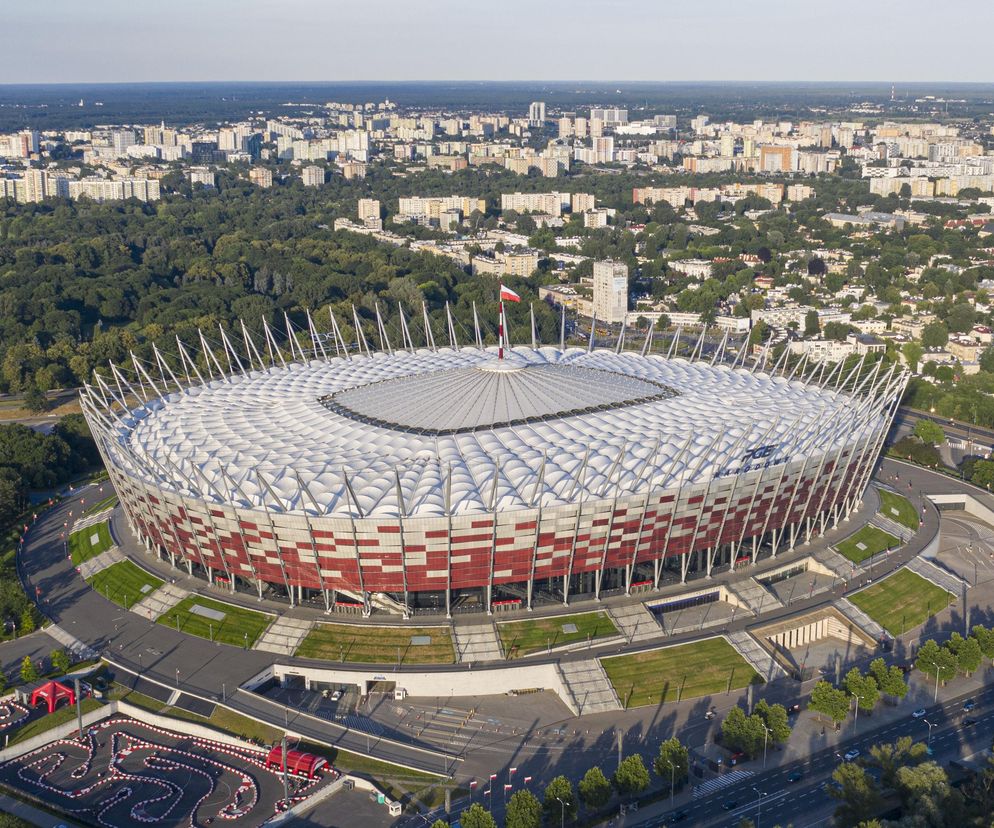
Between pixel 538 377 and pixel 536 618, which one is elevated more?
pixel 538 377

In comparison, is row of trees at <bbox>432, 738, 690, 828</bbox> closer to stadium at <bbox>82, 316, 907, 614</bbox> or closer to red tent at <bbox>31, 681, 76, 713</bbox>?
stadium at <bbox>82, 316, 907, 614</bbox>

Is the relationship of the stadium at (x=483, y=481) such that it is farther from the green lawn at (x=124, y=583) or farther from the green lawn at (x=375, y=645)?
the green lawn at (x=124, y=583)

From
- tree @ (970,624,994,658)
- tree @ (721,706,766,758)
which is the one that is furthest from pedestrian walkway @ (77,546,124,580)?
tree @ (970,624,994,658)

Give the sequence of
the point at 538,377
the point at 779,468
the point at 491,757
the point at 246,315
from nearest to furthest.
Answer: the point at 491,757
the point at 779,468
the point at 538,377
the point at 246,315

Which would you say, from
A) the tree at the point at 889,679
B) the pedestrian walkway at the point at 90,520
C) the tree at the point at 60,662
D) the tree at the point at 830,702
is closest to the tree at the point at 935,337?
the tree at the point at 889,679

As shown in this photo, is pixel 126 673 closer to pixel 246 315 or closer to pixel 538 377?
pixel 538 377

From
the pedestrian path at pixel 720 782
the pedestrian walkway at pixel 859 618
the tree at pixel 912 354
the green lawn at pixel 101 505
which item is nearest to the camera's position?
the pedestrian path at pixel 720 782

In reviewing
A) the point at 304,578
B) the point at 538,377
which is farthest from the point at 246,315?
the point at 304,578
